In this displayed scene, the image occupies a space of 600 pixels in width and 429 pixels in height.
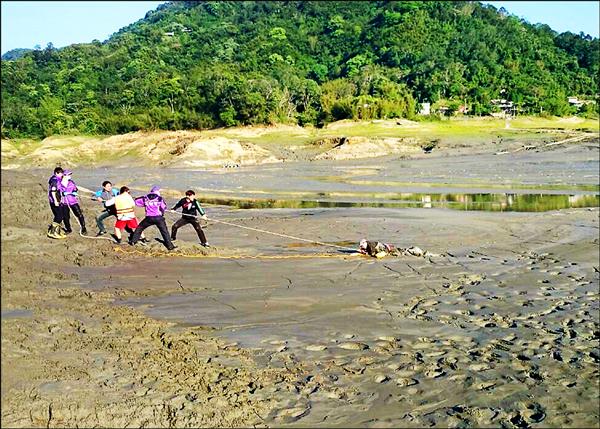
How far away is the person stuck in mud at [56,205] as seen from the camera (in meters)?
15.7

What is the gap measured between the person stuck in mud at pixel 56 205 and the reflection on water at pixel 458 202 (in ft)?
30.6

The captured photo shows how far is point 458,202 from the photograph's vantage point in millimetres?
24406

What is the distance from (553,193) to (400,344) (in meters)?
21.2

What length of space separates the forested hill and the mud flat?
19350 millimetres

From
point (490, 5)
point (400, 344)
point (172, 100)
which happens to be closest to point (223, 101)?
point (172, 100)

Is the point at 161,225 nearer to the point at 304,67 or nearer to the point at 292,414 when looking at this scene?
the point at 292,414

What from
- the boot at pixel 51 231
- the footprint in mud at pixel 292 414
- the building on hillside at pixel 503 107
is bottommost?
the footprint in mud at pixel 292 414

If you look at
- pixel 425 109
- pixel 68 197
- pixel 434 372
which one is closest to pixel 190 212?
pixel 68 197

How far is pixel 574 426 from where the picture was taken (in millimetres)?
5730

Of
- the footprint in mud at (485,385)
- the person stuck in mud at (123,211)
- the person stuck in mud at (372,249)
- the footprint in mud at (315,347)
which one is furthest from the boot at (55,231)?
the footprint in mud at (485,385)

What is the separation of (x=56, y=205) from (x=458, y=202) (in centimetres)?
1526

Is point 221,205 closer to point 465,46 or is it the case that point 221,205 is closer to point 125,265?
point 125,265

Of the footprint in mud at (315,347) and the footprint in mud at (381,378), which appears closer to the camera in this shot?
the footprint in mud at (381,378)

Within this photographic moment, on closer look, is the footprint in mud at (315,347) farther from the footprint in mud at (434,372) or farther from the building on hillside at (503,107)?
the building on hillside at (503,107)
